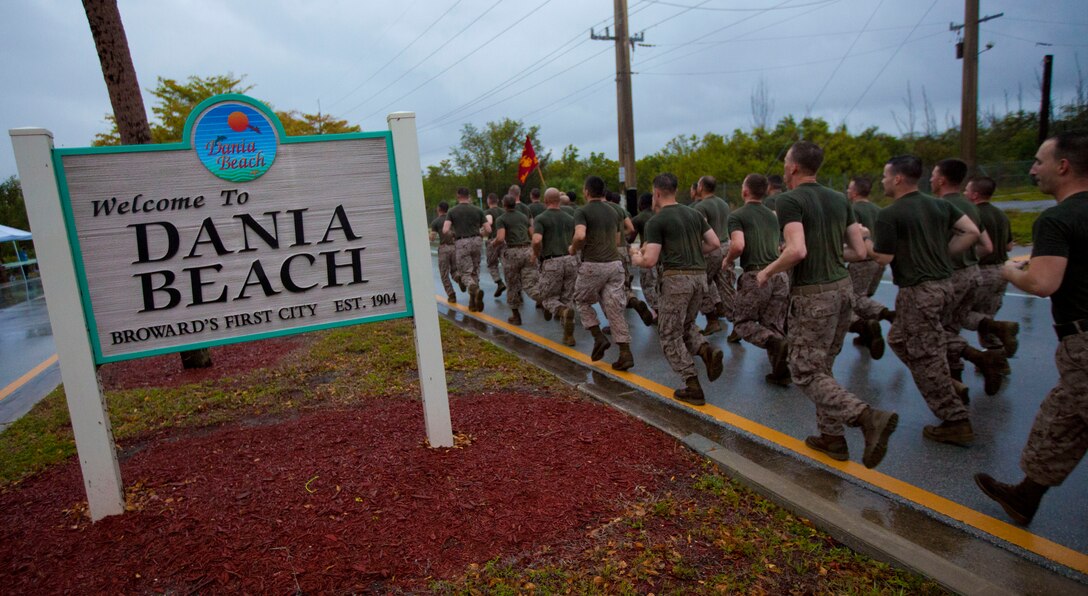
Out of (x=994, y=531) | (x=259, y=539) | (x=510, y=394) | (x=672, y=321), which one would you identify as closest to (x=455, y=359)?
(x=510, y=394)

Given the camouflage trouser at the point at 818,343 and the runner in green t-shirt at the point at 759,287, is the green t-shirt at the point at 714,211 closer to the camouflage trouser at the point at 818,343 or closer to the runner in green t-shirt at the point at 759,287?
the runner in green t-shirt at the point at 759,287

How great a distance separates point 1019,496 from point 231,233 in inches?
169

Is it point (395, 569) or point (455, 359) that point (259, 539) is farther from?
point (455, 359)

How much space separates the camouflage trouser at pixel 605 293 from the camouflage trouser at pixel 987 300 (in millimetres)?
3064

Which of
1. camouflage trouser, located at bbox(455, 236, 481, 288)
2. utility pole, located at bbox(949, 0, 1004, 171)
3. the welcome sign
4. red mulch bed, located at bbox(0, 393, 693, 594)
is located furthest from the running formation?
utility pole, located at bbox(949, 0, 1004, 171)

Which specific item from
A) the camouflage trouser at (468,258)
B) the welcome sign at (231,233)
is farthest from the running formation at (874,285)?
the camouflage trouser at (468,258)

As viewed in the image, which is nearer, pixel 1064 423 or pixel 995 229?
pixel 1064 423

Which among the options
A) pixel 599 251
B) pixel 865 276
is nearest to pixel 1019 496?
pixel 865 276

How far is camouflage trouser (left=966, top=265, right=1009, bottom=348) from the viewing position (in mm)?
5484

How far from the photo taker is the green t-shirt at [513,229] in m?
9.17

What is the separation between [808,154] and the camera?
13.5 feet

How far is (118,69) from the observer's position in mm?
5852

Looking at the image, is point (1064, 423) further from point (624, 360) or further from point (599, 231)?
point (599, 231)

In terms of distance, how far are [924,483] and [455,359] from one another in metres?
4.25
